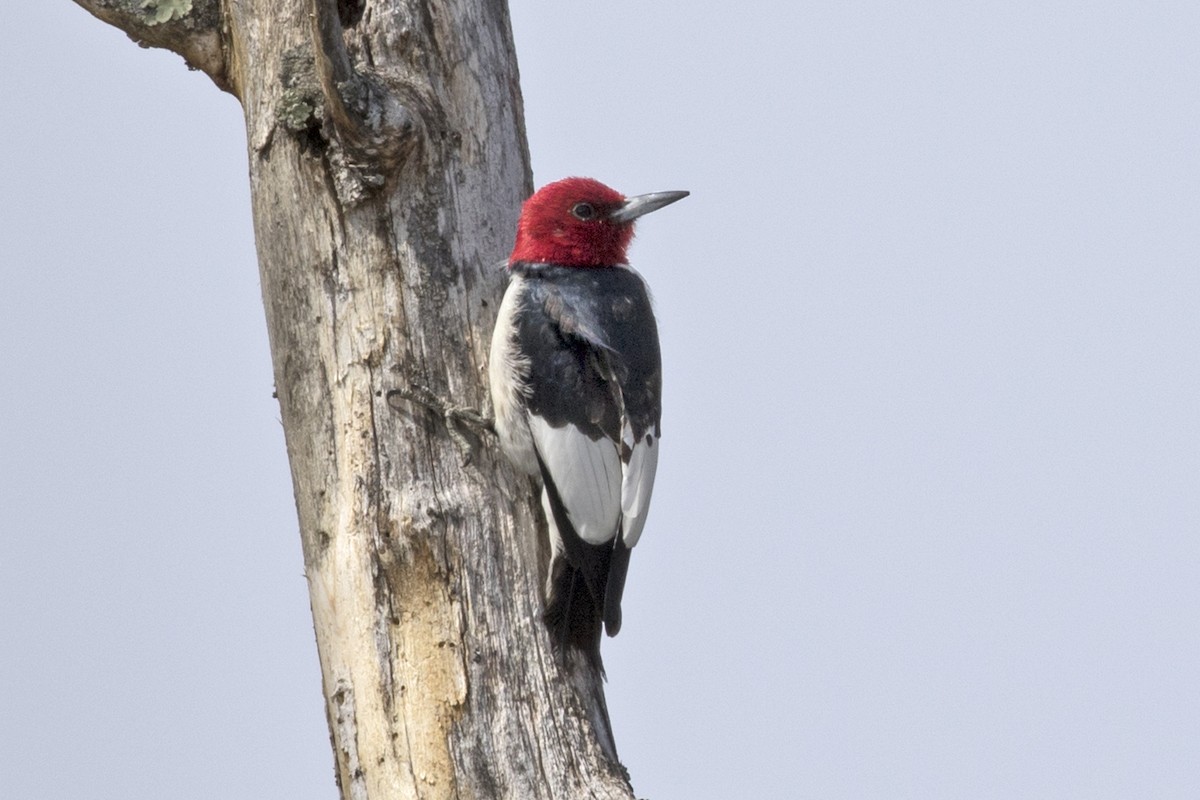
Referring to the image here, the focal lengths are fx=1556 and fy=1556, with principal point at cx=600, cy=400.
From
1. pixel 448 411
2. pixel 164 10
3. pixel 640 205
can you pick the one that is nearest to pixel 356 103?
pixel 448 411

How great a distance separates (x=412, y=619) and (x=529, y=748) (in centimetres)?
42

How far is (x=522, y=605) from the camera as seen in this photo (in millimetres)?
3785

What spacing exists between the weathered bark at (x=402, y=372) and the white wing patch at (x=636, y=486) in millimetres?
240

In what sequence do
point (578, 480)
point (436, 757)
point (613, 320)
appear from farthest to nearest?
point (613, 320), point (578, 480), point (436, 757)

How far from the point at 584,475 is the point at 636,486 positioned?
168 millimetres

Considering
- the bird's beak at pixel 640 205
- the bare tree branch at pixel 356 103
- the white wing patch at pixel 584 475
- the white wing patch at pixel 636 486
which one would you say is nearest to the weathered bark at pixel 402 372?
the bare tree branch at pixel 356 103

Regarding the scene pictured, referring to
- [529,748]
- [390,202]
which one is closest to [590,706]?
[529,748]

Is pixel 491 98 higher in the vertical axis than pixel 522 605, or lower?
higher

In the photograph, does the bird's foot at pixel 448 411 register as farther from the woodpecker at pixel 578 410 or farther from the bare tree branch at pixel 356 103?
the bare tree branch at pixel 356 103

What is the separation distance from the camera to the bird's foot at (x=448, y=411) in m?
3.91

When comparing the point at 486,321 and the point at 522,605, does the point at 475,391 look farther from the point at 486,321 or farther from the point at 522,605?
the point at 522,605

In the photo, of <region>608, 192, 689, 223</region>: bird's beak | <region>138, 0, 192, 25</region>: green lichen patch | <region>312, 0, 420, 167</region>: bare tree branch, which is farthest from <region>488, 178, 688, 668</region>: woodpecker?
<region>138, 0, 192, 25</region>: green lichen patch

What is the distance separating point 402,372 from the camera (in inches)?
155

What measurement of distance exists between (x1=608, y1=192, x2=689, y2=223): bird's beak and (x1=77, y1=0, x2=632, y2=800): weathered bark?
427mm
